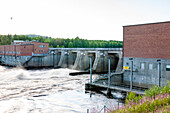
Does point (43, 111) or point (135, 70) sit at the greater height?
point (135, 70)

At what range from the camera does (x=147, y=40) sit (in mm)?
35469

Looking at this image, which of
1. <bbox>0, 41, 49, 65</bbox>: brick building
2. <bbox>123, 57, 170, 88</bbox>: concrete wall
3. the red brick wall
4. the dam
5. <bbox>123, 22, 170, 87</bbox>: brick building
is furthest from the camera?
<bbox>0, 41, 49, 65</bbox>: brick building

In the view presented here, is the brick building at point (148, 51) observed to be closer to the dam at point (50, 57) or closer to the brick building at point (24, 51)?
the dam at point (50, 57)

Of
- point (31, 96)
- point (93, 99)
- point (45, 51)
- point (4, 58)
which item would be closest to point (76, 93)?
point (93, 99)

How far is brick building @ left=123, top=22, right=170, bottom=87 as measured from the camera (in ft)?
107

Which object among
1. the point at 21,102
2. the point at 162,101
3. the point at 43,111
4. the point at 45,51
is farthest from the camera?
the point at 45,51

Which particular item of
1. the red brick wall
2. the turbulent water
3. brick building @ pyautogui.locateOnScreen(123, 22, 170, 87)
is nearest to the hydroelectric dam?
the red brick wall

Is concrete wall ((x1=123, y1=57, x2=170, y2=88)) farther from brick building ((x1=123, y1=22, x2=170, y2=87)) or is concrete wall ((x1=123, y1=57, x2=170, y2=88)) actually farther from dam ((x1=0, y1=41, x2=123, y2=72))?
dam ((x1=0, y1=41, x2=123, y2=72))

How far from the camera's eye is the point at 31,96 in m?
27.6

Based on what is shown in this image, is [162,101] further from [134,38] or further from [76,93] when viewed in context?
[134,38]

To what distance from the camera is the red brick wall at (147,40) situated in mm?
32750

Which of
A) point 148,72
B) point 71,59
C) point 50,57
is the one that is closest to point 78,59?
point 71,59

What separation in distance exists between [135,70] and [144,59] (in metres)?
3.09

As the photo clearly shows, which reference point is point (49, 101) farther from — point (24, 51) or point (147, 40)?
point (24, 51)
